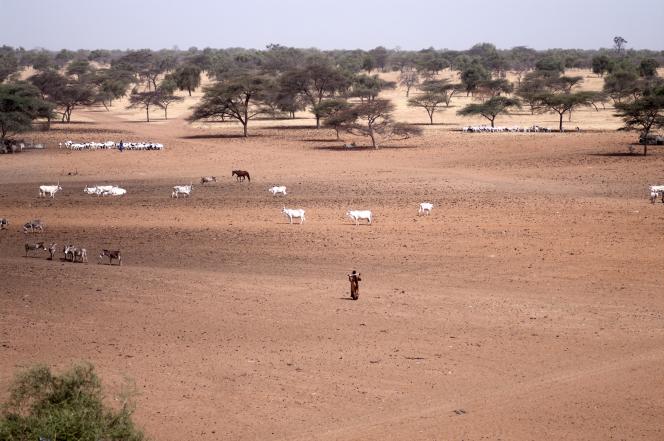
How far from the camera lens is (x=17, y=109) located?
6081 centimetres

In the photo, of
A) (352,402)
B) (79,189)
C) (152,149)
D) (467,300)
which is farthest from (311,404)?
(152,149)

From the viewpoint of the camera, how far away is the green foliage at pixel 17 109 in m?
57.8

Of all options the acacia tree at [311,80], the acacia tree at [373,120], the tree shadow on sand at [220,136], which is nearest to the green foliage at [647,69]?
the acacia tree at [311,80]

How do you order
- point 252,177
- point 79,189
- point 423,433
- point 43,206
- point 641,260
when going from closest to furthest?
point 423,433, point 641,260, point 43,206, point 79,189, point 252,177

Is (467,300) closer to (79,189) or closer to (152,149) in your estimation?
(79,189)

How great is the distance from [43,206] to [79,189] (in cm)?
521

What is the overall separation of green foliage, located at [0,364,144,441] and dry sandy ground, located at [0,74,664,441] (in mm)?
2758

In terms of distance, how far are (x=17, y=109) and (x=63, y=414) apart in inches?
2163

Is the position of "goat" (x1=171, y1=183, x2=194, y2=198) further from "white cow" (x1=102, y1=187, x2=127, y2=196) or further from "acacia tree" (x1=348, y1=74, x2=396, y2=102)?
"acacia tree" (x1=348, y1=74, x2=396, y2=102)

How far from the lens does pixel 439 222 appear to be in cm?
3219

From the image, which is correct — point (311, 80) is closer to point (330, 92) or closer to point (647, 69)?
point (330, 92)

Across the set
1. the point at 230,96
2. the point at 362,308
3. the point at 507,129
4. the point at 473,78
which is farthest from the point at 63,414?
the point at 473,78

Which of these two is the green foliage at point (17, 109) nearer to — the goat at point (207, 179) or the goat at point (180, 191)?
the goat at point (207, 179)

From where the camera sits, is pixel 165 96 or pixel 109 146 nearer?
pixel 109 146
